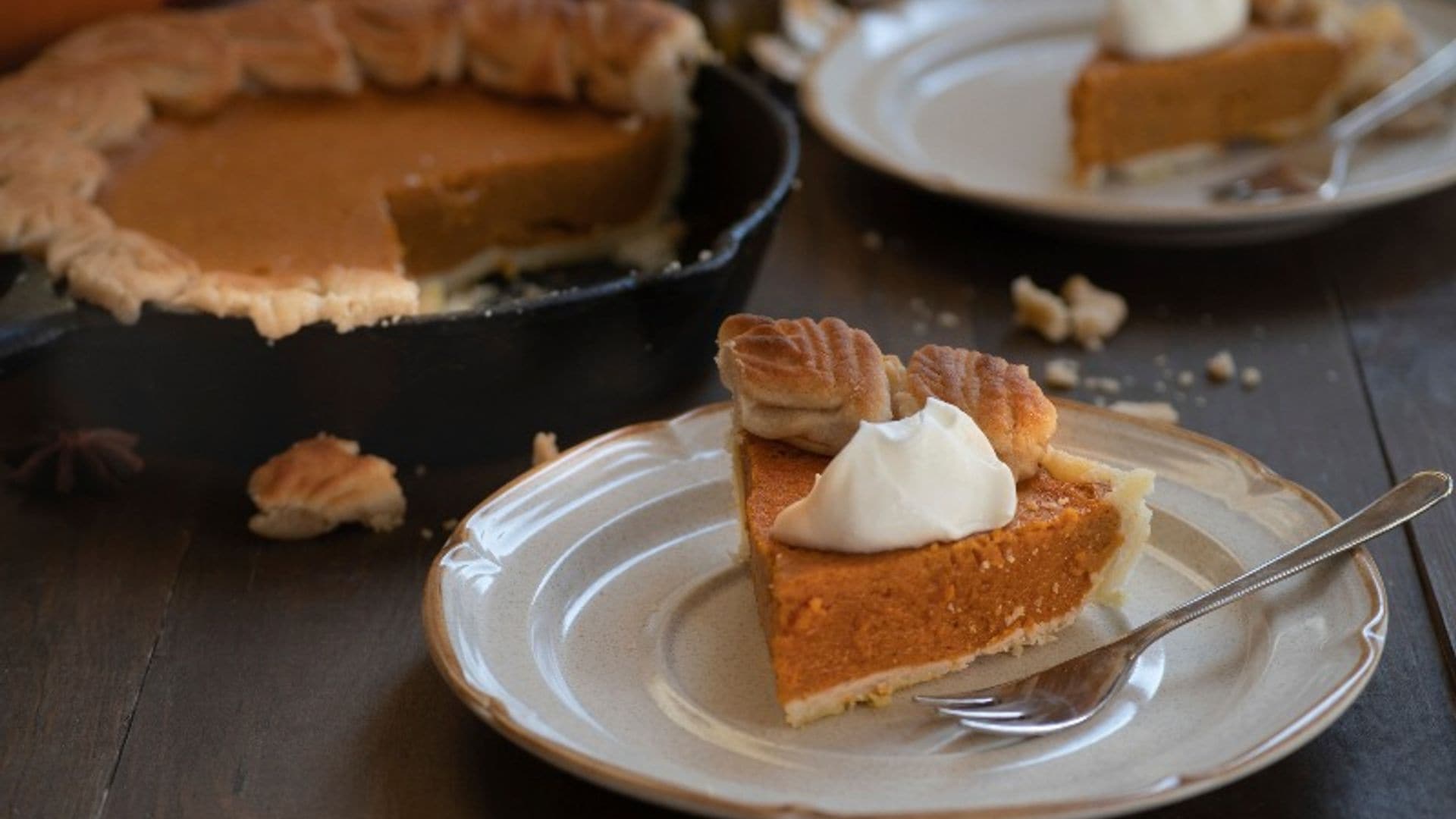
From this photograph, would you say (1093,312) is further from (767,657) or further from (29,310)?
(29,310)

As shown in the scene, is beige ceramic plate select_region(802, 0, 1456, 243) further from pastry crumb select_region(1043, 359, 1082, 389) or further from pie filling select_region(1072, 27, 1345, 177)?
pastry crumb select_region(1043, 359, 1082, 389)

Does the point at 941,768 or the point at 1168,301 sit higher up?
the point at 941,768

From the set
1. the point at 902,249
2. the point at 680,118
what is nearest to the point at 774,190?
the point at 902,249

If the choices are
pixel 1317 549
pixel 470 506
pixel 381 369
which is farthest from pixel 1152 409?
pixel 381 369

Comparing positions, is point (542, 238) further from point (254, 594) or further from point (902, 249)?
point (254, 594)

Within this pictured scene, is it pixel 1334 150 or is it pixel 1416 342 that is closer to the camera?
pixel 1416 342

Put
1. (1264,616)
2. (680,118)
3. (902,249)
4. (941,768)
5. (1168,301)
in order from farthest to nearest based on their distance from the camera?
(680,118) < (902,249) < (1168,301) < (1264,616) < (941,768)
